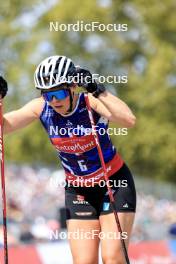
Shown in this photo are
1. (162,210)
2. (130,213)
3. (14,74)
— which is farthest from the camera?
(14,74)

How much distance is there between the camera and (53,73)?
682 centimetres

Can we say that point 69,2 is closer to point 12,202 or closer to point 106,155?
point 12,202

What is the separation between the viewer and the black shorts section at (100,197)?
7344 mm

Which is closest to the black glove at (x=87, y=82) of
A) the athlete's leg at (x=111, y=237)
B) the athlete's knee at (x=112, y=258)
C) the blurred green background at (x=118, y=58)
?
the athlete's leg at (x=111, y=237)

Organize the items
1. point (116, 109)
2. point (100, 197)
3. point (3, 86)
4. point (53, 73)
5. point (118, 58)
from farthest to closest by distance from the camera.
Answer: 1. point (118, 58)
2. point (100, 197)
3. point (3, 86)
4. point (116, 109)
5. point (53, 73)

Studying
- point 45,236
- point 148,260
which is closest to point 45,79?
point 148,260

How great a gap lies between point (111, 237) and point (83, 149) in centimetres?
89

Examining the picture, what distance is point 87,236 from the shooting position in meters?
7.21

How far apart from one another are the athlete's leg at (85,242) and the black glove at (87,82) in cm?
133

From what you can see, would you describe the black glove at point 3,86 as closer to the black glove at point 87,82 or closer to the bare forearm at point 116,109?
the black glove at point 87,82

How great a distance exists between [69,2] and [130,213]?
58.4 feet

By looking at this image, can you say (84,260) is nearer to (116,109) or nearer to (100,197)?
(100,197)

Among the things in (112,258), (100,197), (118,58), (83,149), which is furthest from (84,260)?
(118,58)

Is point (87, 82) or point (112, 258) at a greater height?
point (87, 82)
